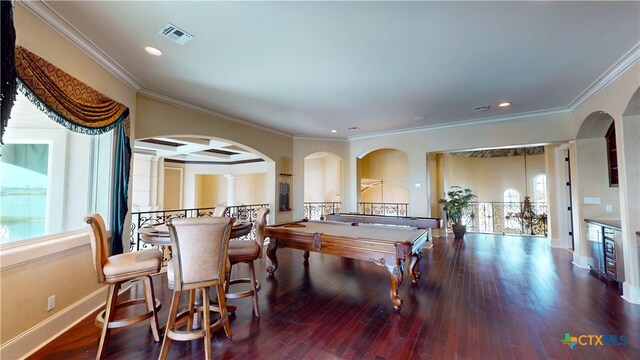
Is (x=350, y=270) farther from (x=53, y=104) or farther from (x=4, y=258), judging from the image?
(x=53, y=104)

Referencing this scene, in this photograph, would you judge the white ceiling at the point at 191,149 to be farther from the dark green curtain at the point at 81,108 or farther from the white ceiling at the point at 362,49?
the white ceiling at the point at 362,49

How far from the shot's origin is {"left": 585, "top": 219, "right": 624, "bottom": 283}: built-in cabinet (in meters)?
3.29

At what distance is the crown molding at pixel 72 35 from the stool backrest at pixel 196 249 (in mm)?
2072

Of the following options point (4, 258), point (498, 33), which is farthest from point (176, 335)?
point (498, 33)

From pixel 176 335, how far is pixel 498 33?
3.83 m

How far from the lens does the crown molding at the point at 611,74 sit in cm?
272

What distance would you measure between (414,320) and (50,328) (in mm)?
3386

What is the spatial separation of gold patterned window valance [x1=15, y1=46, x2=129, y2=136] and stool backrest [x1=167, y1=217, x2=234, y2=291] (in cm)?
148

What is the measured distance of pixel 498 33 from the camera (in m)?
2.36

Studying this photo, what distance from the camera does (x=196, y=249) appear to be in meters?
1.95

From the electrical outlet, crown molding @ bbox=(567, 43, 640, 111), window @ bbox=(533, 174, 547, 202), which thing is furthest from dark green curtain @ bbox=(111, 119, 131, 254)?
window @ bbox=(533, 174, 547, 202)

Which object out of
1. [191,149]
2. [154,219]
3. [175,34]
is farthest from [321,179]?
[175,34]

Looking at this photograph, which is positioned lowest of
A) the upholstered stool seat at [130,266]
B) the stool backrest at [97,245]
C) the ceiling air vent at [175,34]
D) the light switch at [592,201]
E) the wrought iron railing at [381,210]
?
the wrought iron railing at [381,210]

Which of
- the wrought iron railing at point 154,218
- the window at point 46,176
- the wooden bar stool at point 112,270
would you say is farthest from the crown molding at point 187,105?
the wooden bar stool at point 112,270
